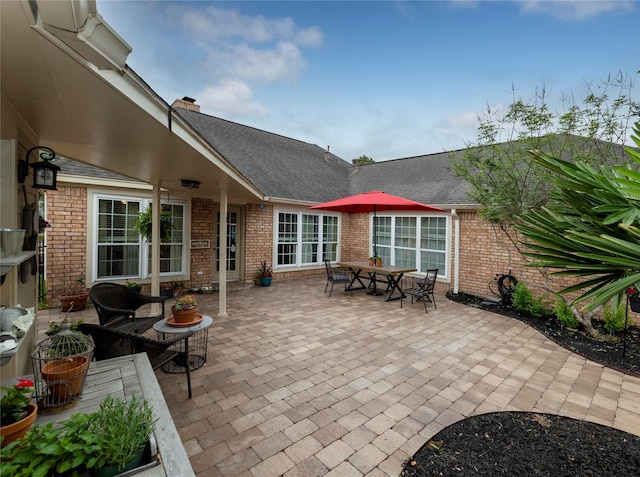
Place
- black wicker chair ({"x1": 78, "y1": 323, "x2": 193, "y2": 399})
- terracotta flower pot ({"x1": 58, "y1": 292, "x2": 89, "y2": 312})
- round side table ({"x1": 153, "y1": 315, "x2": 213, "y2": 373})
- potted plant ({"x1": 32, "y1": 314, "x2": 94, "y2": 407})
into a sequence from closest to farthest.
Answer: potted plant ({"x1": 32, "y1": 314, "x2": 94, "y2": 407}) → black wicker chair ({"x1": 78, "y1": 323, "x2": 193, "y2": 399}) → round side table ({"x1": 153, "y1": 315, "x2": 213, "y2": 373}) → terracotta flower pot ({"x1": 58, "y1": 292, "x2": 89, "y2": 312})

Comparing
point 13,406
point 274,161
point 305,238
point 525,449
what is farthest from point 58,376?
point 274,161

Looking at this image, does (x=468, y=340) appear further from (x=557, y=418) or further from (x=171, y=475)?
(x=171, y=475)

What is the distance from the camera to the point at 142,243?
709 centimetres

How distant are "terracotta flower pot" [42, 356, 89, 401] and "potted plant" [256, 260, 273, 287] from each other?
272 inches

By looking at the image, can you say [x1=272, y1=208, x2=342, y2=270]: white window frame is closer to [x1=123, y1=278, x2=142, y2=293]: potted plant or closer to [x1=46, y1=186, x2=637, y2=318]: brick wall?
[x1=46, y1=186, x2=637, y2=318]: brick wall

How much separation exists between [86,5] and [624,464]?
429 cm

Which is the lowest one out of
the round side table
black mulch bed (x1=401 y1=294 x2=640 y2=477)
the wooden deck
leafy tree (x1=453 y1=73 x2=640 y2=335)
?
black mulch bed (x1=401 y1=294 x2=640 y2=477)

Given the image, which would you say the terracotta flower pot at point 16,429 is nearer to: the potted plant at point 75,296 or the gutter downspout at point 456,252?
the potted plant at point 75,296

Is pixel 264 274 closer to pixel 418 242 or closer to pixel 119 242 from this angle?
pixel 119 242

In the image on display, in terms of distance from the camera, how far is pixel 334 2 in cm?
613

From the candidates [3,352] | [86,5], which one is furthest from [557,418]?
[86,5]

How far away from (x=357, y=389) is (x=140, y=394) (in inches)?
86.4

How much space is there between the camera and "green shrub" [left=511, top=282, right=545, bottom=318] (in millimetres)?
6421

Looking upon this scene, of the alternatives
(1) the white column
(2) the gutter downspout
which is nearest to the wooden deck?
(1) the white column
